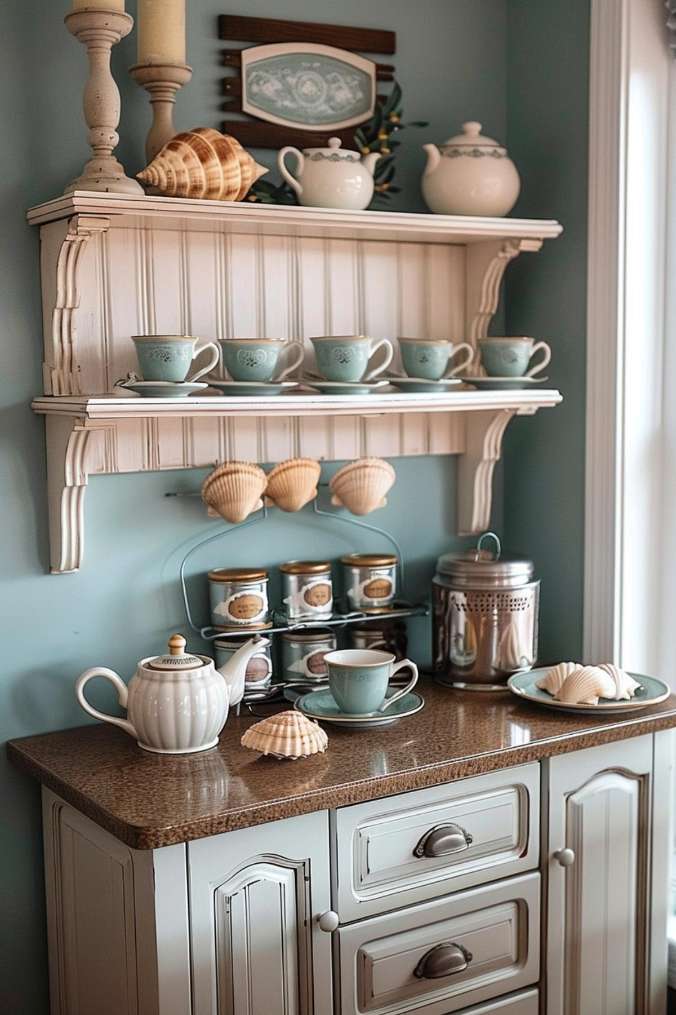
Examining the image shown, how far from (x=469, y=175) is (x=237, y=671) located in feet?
3.38

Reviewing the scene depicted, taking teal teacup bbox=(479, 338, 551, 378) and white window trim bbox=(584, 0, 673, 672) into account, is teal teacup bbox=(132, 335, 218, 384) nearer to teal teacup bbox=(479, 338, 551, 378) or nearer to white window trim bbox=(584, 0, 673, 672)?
teal teacup bbox=(479, 338, 551, 378)

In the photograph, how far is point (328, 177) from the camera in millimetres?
2152

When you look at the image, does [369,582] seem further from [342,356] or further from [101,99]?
[101,99]

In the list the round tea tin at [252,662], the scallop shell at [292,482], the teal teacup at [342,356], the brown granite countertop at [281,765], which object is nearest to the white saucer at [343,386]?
the teal teacup at [342,356]

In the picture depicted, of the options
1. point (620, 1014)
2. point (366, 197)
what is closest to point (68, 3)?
point (366, 197)

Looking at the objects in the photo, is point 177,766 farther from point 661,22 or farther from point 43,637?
point 661,22

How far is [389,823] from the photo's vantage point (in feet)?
6.30

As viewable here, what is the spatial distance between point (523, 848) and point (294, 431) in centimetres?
88

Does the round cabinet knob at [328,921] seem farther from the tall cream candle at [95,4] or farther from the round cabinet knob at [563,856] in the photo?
the tall cream candle at [95,4]

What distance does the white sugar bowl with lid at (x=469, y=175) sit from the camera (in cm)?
232

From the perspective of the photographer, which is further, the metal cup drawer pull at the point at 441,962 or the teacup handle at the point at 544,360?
the teacup handle at the point at 544,360

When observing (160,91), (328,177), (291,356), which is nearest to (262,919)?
(291,356)

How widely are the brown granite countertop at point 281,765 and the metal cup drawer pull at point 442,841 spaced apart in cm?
9

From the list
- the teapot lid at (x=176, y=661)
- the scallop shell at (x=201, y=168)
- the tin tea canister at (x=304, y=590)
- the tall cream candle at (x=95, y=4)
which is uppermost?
the tall cream candle at (x=95, y=4)
